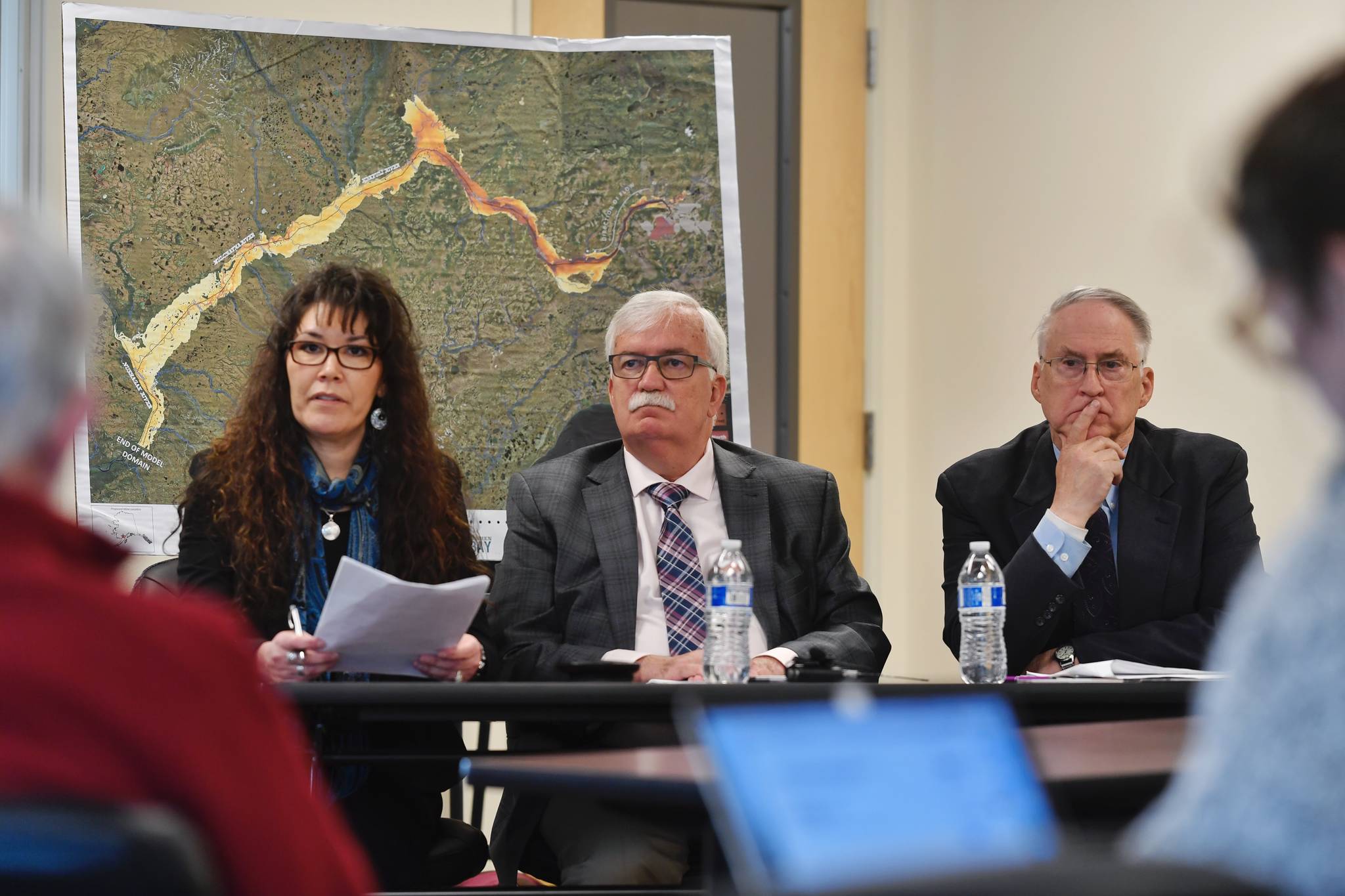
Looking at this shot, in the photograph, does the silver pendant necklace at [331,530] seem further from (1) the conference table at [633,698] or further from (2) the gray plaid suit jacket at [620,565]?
(1) the conference table at [633,698]

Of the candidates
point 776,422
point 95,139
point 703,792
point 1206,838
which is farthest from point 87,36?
point 1206,838

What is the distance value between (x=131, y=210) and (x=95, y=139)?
0.19 metres

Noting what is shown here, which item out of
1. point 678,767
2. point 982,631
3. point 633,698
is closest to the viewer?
point 678,767

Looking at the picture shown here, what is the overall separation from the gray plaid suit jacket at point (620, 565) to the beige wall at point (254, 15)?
1374 millimetres

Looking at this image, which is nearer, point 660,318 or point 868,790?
point 868,790

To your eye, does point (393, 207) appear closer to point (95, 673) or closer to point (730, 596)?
point (730, 596)

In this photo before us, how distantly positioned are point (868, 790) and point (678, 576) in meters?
1.91

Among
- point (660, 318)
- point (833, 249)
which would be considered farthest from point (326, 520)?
point (833, 249)

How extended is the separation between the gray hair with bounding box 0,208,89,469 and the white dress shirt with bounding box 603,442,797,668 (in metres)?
1.89

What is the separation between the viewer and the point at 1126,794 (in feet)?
4.35

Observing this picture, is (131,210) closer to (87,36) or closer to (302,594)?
(87,36)

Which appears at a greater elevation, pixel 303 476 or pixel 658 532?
pixel 303 476

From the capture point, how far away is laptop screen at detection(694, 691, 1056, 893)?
866 mm

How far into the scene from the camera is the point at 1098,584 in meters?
2.86
